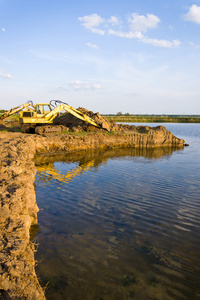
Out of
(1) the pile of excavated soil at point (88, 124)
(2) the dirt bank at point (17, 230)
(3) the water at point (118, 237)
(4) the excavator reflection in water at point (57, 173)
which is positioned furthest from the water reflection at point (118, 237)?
(1) the pile of excavated soil at point (88, 124)

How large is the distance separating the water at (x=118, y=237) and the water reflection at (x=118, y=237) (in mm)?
18

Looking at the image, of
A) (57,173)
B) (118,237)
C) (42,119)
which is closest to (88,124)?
(42,119)

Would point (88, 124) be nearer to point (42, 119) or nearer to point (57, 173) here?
point (42, 119)

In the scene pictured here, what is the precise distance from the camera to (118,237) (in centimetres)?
576

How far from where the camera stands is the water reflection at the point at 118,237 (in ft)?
13.5

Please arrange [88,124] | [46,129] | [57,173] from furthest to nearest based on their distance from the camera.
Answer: [88,124], [46,129], [57,173]

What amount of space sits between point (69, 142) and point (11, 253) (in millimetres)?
15818

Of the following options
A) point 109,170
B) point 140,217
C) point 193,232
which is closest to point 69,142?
point 109,170

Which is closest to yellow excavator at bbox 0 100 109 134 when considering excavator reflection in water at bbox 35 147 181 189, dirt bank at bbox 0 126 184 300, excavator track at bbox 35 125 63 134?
excavator track at bbox 35 125 63 134

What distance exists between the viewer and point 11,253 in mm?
3650

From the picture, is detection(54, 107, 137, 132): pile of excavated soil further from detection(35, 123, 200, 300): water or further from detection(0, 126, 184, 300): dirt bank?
detection(0, 126, 184, 300): dirt bank

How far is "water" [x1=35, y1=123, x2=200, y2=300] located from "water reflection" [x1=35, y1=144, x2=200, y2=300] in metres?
0.02

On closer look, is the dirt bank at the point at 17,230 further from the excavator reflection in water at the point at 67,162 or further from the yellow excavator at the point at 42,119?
the yellow excavator at the point at 42,119

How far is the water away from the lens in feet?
13.5
